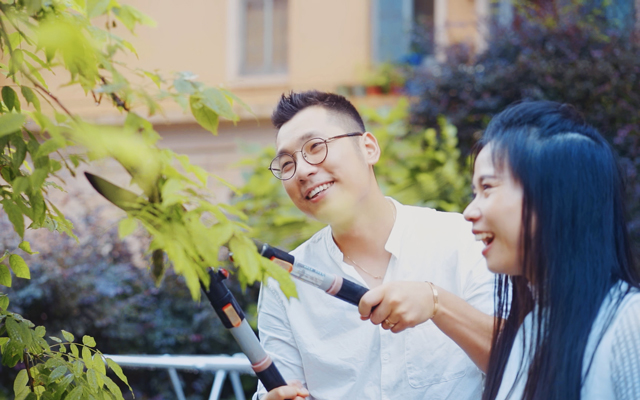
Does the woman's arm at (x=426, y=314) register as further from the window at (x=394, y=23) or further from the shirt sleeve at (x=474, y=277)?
the window at (x=394, y=23)

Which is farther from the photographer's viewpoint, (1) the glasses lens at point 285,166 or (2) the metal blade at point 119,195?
(1) the glasses lens at point 285,166

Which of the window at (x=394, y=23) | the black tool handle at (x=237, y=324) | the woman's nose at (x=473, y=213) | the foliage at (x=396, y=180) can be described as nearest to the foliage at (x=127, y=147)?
the black tool handle at (x=237, y=324)

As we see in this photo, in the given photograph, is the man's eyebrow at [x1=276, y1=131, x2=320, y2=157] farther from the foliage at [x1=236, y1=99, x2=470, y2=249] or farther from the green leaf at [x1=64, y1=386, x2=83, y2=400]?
the foliage at [x1=236, y1=99, x2=470, y2=249]

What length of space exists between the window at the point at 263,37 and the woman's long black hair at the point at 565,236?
647cm

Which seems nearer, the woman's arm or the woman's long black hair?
the woman's long black hair

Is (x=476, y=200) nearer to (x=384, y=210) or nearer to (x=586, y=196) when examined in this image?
(x=586, y=196)

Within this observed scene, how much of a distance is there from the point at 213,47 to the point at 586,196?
21.8ft

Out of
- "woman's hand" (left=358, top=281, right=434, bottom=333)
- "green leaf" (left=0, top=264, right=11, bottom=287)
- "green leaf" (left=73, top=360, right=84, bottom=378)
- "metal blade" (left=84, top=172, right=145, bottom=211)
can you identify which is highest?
"metal blade" (left=84, top=172, right=145, bottom=211)

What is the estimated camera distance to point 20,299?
4.46 metres

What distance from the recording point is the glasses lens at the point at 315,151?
225 cm

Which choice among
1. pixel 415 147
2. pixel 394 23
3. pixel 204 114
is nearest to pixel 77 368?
pixel 204 114

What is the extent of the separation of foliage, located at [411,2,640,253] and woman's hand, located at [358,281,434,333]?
3557 mm

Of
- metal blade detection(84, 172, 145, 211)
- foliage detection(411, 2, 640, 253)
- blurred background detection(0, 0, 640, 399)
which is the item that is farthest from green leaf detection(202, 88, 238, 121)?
foliage detection(411, 2, 640, 253)

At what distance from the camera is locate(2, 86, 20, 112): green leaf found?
1370mm
